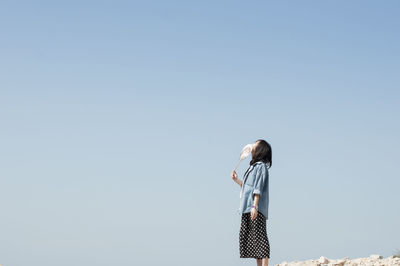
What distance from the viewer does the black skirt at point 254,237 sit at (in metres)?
9.76

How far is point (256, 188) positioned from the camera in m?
9.70

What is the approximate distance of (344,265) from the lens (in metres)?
12.1

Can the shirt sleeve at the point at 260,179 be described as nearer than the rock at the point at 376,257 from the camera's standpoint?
Yes

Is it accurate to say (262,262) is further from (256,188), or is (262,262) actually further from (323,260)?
(323,260)

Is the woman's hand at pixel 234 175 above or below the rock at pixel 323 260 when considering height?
above

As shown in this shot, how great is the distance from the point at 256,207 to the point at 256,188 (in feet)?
1.02

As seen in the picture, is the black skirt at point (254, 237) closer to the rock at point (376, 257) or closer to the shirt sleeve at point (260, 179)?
the shirt sleeve at point (260, 179)

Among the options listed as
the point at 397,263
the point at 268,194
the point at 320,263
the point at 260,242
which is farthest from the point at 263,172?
the point at 397,263

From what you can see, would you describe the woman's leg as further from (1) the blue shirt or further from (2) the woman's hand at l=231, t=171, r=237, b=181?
(2) the woman's hand at l=231, t=171, r=237, b=181

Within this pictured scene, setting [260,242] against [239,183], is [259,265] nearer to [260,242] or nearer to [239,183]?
[260,242]

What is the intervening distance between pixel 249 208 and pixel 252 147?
105 cm

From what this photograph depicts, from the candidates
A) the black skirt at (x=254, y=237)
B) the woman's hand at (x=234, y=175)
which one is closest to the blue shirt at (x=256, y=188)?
the black skirt at (x=254, y=237)

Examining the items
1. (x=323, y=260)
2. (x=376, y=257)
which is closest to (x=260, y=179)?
(x=323, y=260)

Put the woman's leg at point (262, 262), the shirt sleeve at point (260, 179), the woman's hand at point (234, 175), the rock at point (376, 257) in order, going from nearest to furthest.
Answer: the shirt sleeve at point (260, 179) < the woman's leg at point (262, 262) < the woman's hand at point (234, 175) < the rock at point (376, 257)
